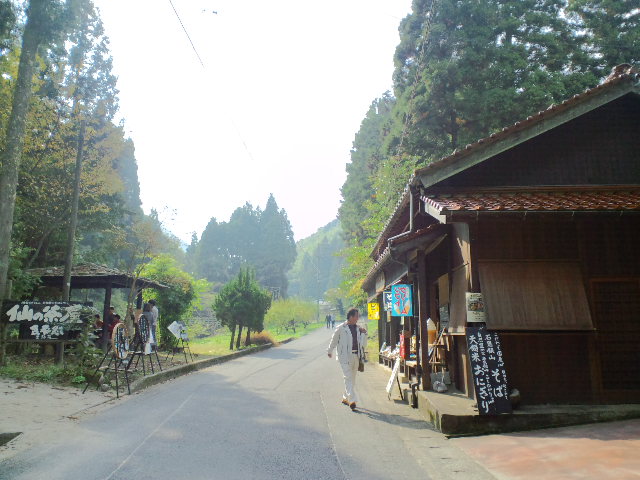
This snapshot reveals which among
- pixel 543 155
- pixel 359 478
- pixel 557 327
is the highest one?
pixel 543 155

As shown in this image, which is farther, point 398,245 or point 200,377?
point 200,377

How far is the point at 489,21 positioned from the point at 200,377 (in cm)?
2223

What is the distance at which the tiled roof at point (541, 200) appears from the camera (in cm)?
763

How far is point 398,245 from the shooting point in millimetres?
9422

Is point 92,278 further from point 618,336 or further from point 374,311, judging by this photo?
point 618,336

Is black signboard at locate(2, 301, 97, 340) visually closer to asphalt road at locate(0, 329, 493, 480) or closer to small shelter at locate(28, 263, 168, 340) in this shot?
asphalt road at locate(0, 329, 493, 480)

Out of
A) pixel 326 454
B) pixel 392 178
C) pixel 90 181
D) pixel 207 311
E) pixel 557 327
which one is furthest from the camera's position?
pixel 207 311

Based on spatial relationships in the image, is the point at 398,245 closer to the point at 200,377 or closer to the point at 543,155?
the point at 543,155

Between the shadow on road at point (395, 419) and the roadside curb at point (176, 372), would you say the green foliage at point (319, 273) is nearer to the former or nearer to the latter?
the roadside curb at point (176, 372)

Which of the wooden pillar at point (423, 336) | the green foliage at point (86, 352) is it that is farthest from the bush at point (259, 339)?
the wooden pillar at point (423, 336)

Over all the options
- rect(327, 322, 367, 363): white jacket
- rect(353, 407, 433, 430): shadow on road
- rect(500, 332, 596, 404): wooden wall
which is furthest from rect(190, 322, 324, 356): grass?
rect(500, 332, 596, 404): wooden wall

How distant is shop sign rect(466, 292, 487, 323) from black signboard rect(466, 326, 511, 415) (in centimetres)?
16

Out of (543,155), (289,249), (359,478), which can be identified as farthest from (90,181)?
(289,249)

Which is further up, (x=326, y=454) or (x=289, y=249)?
(x=289, y=249)
